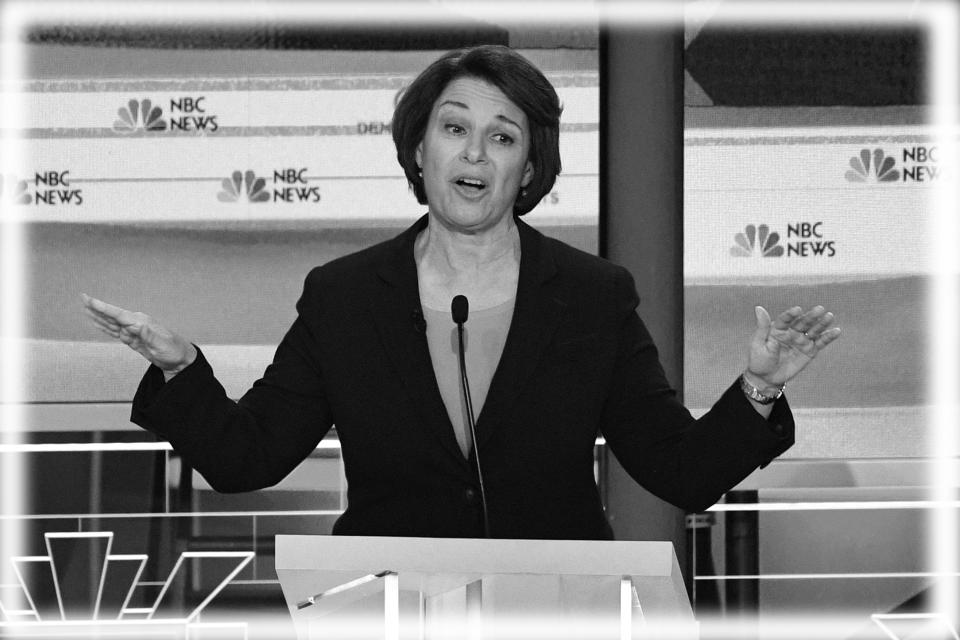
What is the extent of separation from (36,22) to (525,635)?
8.77 feet

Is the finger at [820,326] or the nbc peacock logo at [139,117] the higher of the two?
the nbc peacock logo at [139,117]

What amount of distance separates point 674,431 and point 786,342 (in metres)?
0.25

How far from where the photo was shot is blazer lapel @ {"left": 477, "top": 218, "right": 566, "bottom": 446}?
2025 mm

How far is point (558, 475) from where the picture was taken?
6.72 feet

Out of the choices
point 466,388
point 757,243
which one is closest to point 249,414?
point 466,388

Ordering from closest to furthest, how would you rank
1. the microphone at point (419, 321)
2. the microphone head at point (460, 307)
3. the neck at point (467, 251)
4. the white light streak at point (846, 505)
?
the microphone head at point (460, 307), the microphone at point (419, 321), the neck at point (467, 251), the white light streak at point (846, 505)

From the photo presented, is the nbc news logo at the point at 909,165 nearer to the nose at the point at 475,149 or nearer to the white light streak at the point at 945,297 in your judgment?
the white light streak at the point at 945,297

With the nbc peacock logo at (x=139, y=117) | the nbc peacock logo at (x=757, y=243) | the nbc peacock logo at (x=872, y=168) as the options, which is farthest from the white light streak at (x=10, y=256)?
the nbc peacock logo at (x=872, y=168)

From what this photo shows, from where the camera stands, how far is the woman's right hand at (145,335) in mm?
1850

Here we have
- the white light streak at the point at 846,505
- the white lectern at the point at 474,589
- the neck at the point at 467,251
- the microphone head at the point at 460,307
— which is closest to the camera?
the white lectern at the point at 474,589

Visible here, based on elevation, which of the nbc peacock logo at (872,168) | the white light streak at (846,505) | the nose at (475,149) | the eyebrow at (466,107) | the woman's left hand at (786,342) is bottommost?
the white light streak at (846,505)

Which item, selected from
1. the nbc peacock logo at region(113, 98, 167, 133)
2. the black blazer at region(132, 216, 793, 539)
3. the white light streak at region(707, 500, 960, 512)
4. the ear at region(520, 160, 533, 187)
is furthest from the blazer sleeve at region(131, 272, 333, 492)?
the white light streak at region(707, 500, 960, 512)

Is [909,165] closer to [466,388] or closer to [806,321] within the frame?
[806,321]

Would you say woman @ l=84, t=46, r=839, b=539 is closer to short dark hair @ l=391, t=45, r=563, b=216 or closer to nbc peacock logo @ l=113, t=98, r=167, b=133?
short dark hair @ l=391, t=45, r=563, b=216
